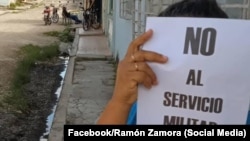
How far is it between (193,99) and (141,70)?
20cm

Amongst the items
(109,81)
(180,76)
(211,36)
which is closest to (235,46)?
(211,36)

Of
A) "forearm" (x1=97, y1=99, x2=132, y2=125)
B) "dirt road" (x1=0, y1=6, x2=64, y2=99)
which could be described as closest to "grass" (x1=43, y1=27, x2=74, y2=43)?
"dirt road" (x1=0, y1=6, x2=64, y2=99)

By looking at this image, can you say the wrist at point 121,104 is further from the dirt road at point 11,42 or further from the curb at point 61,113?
the dirt road at point 11,42

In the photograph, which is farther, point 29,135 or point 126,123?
point 29,135

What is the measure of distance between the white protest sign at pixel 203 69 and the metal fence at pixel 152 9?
1.33m

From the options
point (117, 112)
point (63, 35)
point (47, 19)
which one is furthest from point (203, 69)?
point (47, 19)

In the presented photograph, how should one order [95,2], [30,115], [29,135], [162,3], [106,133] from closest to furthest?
[106,133] < [162,3] < [29,135] < [30,115] < [95,2]

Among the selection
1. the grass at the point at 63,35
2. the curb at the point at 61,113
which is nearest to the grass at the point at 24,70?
the curb at the point at 61,113

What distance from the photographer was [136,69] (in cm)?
138

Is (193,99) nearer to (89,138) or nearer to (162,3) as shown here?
(89,138)

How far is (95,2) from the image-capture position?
16.9 meters

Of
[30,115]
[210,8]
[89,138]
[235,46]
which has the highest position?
[210,8]

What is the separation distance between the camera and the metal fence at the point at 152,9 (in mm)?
2738

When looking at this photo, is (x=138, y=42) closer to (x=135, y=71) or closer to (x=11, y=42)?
(x=135, y=71)
